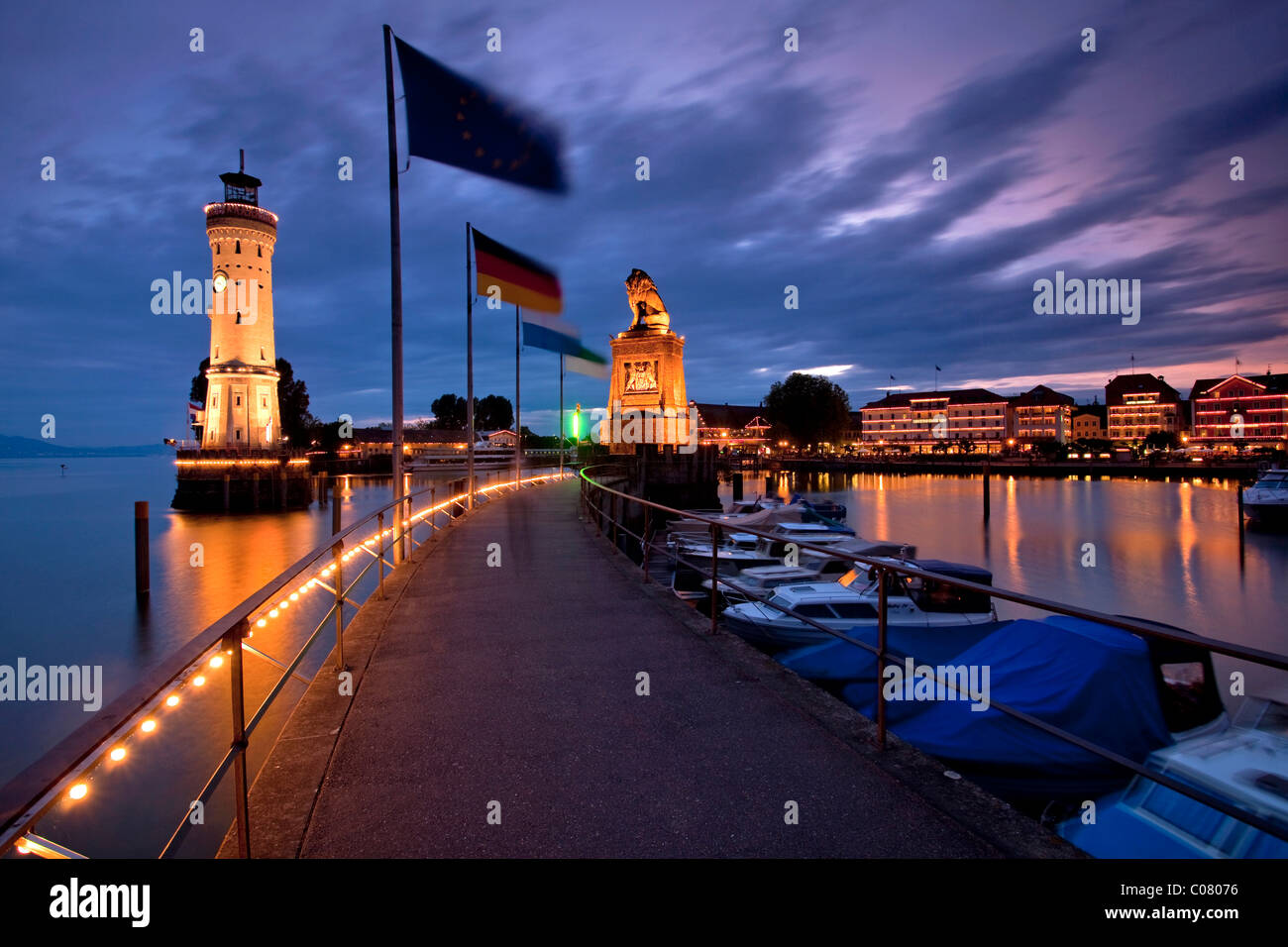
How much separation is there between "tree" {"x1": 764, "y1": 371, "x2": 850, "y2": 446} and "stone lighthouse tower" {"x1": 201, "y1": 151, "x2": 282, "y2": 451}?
7682cm

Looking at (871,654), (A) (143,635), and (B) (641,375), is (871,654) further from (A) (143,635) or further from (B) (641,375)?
(B) (641,375)

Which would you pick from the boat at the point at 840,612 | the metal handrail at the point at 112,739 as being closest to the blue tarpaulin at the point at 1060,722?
the boat at the point at 840,612

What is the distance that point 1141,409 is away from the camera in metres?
136

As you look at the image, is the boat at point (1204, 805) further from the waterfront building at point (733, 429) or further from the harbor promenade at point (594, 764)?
the waterfront building at point (733, 429)

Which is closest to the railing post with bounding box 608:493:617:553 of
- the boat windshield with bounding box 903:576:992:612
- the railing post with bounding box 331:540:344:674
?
the railing post with bounding box 331:540:344:674

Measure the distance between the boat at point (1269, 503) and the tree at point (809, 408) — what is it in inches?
2637

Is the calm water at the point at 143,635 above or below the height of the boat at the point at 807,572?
below

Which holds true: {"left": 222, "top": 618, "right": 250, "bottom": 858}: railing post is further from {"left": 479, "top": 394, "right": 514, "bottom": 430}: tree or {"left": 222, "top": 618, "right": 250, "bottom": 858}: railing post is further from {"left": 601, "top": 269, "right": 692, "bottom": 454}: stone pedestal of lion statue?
{"left": 479, "top": 394, "right": 514, "bottom": 430}: tree

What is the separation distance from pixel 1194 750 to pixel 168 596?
31.3m

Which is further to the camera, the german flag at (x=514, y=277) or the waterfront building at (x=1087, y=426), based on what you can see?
the waterfront building at (x=1087, y=426)

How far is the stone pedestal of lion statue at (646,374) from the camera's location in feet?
180

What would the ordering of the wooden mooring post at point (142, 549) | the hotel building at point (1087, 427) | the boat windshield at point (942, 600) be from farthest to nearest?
the hotel building at point (1087, 427) < the wooden mooring post at point (142, 549) < the boat windshield at point (942, 600)
